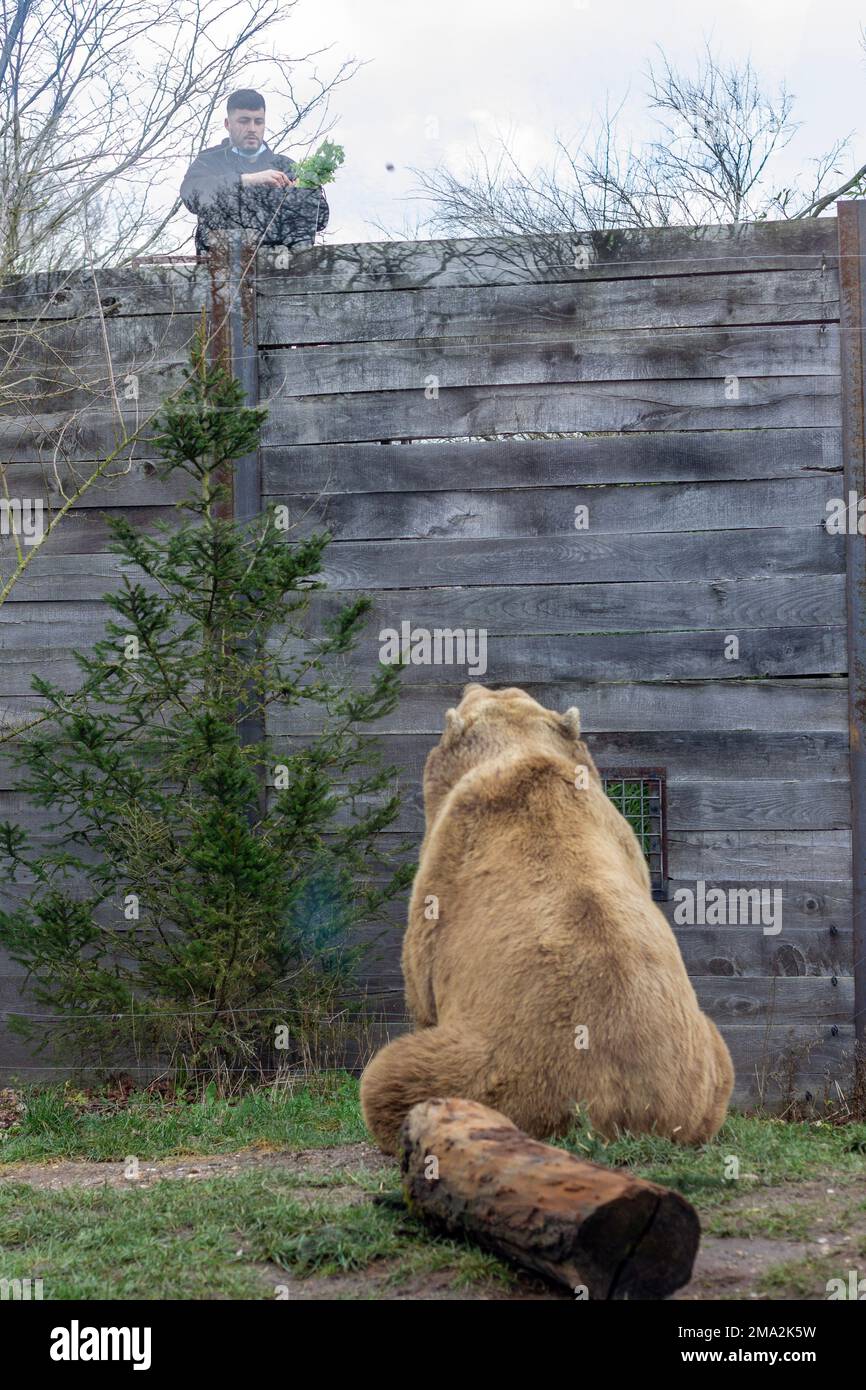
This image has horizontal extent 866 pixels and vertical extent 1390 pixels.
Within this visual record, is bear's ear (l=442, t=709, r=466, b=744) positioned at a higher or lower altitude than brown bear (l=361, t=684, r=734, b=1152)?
higher

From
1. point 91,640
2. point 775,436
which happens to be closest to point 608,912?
point 775,436

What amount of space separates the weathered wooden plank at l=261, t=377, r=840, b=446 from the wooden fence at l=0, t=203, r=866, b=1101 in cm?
2

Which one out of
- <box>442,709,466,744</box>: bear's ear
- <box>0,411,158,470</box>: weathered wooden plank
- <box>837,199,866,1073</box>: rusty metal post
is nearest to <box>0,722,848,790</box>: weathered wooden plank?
<box>837,199,866,1073</box>: rusty metal post

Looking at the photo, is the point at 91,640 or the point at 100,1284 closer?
the point at 100,1284

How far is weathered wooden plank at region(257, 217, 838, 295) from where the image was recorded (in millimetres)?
7164

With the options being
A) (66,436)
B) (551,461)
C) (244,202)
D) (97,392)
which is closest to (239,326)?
(244,202)

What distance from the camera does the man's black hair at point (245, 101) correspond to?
7.93 m

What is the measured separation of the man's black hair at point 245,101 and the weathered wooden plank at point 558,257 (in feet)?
3.86

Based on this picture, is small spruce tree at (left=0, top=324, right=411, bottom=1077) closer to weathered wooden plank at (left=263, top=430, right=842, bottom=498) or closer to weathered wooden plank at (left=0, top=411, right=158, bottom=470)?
weathered wooden plank at (left=263, top=430, right=842, bottom=498)

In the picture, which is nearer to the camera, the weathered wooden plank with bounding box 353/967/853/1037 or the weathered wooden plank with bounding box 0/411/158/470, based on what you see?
the weathered wooden plank with bounding box 353/967/853/1037

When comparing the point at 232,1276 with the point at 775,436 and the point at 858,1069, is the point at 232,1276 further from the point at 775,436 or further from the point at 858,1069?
the point at 775,436

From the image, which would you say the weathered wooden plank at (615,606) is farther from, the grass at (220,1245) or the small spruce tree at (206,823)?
the grass at (220,1245)

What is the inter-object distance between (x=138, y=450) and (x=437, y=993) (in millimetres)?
4408
